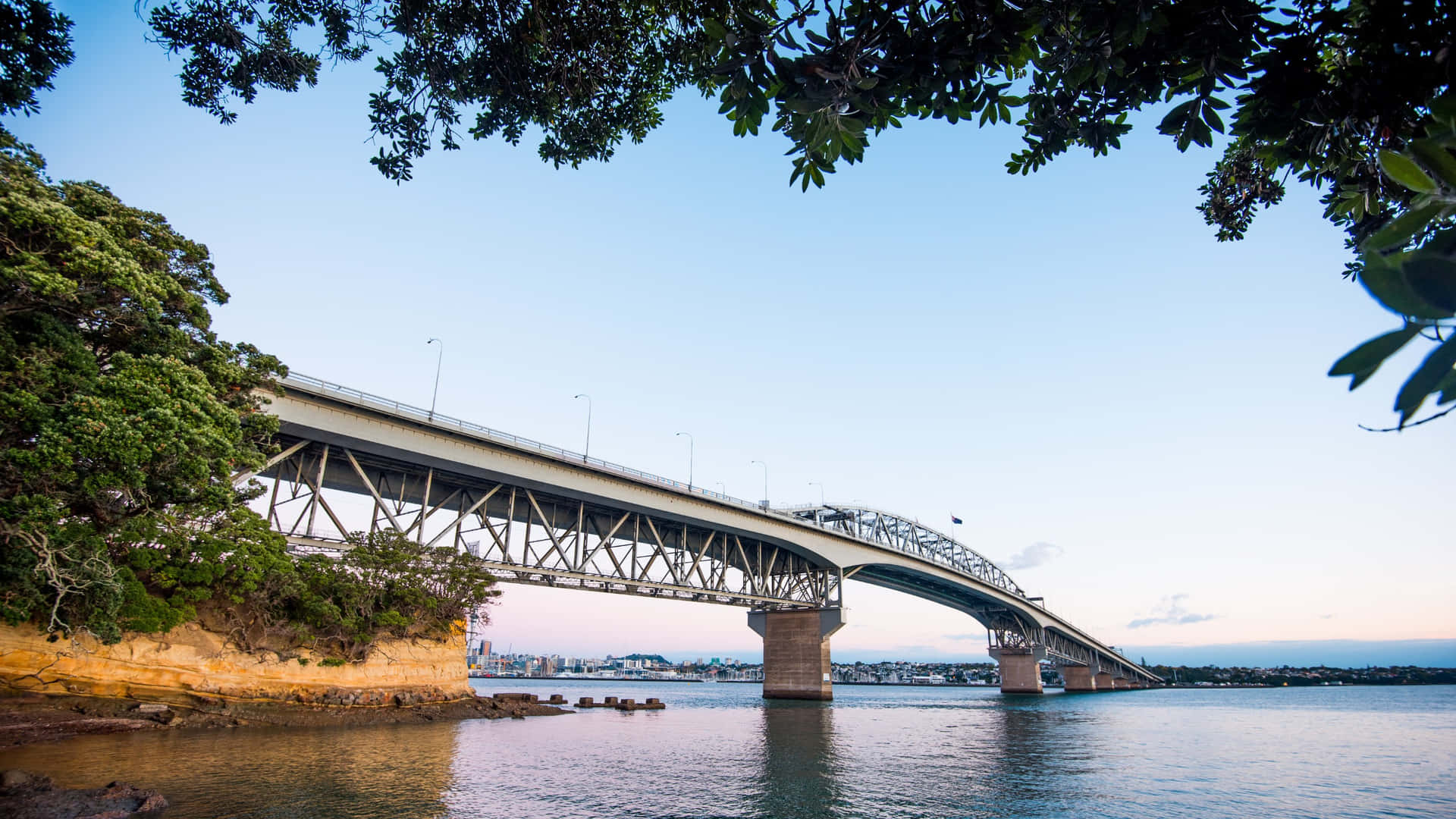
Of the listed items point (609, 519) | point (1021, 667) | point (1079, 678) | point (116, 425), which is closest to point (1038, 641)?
point (1021, 667)

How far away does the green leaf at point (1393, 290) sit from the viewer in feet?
5.29

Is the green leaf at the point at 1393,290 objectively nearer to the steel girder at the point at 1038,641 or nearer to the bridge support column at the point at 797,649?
the bridge support column at the point at 797,649

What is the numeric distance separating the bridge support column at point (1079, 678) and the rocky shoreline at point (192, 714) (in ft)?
420

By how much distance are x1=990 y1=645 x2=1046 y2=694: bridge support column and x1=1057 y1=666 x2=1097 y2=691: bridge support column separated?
23234mm

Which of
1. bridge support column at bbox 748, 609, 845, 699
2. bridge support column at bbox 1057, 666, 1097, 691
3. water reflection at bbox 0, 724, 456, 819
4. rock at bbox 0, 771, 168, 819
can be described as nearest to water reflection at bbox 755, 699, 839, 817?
water reflection at bbox 0, 724, 456, 819

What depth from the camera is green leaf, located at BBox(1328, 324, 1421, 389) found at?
1642 millimetres

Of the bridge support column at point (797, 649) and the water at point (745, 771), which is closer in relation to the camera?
the water at point (745, 771)

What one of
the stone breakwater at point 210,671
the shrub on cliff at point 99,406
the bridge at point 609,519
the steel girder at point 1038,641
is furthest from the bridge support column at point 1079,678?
the shrub on cliff at point 99,406

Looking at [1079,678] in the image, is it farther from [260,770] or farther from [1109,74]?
[1109,74]

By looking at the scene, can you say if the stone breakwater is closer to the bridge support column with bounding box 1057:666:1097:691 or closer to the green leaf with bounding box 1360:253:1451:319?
the green leaf with bounding box 1360:253:1451:319

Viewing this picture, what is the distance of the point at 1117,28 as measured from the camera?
3914 mm

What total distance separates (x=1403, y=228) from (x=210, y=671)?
37636 mm

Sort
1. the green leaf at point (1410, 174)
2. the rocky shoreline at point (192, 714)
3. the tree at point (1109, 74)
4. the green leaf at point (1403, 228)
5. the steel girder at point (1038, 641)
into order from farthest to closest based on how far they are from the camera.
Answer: the steel girder at point (1038, 641) < the rocky shoreline at point (192, 714) < the tree at point (1109, 74) < the green leaf at point (1410, 174) < the green leaf at point (1403, 228)

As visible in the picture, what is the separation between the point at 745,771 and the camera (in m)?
23.4
